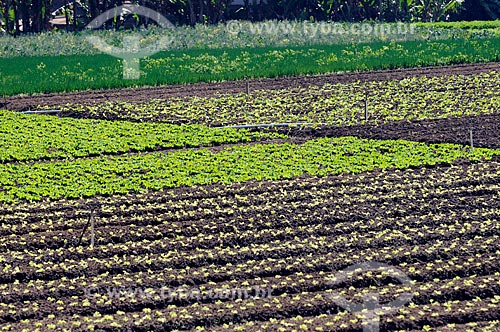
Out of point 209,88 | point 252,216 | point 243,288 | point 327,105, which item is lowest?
point 243,288

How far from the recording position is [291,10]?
6312 cm

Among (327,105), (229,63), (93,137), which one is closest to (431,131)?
(327,105)

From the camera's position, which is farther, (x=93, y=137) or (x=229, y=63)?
(x=229, y=63)

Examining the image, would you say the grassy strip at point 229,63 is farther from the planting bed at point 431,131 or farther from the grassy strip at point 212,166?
the grassy strip at point 212,166

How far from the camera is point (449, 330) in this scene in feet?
39.5

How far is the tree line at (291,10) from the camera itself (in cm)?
6047

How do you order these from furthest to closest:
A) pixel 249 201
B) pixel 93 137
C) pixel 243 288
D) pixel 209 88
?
pixel 209 88
pixel 93 137
pixel 249 201
pixel 243 288

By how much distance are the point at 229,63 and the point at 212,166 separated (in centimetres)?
1709

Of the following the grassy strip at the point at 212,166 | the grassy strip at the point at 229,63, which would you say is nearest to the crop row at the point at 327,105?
A: the grassy strip at the point at 212,166

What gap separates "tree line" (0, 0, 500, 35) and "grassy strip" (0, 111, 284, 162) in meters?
35.1

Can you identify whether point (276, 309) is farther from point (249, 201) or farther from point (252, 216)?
point (249, 201)

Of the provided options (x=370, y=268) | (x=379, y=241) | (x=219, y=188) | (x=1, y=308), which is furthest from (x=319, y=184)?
(x=1, y=308)

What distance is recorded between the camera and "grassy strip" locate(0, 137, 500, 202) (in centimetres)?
1891

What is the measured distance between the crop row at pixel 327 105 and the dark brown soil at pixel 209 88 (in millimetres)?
868
